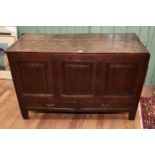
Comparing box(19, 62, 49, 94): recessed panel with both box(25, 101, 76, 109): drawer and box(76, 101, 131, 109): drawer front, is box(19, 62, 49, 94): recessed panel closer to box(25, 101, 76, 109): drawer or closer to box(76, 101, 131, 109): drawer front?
box(25, 101, 76, 109): drawer

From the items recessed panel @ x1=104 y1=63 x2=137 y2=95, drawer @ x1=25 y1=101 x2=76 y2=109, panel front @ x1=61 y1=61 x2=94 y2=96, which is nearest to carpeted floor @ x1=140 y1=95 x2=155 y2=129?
recessed panel @ x1=104 y1=63 x2=137 y2=95

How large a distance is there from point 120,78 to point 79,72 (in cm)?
38

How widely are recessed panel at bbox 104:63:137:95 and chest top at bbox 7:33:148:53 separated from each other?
14cm

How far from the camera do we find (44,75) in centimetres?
171

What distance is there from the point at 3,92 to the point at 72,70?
127cm

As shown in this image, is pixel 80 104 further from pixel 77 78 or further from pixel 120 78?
pixel 120 78

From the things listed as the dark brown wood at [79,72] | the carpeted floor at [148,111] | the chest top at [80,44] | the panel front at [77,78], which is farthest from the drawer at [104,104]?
the chest top at [80,44]

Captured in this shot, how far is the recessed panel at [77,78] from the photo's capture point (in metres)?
1.64

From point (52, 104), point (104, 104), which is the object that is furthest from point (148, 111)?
point (52, 104)

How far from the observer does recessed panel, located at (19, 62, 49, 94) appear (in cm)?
166

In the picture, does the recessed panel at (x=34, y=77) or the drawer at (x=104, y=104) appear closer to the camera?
the recessed panel at (x=34, y=77)

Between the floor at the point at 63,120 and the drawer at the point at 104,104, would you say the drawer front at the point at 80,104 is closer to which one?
the drawer at the point at 104,104
